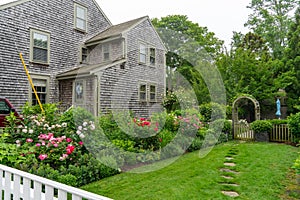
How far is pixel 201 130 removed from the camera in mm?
9422

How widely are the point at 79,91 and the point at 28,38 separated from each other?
331 cm

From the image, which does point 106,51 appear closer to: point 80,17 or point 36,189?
point 80,17

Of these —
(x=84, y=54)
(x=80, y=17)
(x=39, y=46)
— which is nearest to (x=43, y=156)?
(x=39, y=46)

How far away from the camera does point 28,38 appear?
10664mm

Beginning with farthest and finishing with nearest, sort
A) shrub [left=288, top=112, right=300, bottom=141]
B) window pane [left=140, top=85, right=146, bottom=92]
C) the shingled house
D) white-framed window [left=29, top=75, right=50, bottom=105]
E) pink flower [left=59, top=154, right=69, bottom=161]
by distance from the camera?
window pane [left=140, top=85, right=146, bottom=92] < white-framed window [left=29, top=75, right=50, bottom=105] < the shingled house < shrub [left=288, top=112, right=300, bottom=141] < pink flower [left=59, top=154, right=69, bottom=161]

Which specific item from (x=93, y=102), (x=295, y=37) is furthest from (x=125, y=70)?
(x=295, y=37)

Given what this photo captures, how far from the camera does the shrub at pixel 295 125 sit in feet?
29.8

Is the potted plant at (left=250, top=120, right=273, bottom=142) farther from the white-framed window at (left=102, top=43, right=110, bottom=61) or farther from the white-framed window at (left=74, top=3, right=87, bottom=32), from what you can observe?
the white-framed window at (left=74, top=3, right=87, bottom=32)

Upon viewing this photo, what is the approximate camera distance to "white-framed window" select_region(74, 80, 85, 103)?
36.9ft

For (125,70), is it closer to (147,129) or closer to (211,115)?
(211,115)

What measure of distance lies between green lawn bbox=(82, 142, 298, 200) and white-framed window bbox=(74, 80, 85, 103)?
22.2 ft

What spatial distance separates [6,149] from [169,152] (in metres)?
4.21

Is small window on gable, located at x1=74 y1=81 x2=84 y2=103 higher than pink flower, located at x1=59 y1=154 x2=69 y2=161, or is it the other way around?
small window on gable, located at x1=74 y1=81 x2=84 y2=103

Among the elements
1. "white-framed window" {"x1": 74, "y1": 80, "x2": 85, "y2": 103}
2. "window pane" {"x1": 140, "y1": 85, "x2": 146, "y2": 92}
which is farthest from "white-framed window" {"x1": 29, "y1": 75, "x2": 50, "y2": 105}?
"window pane" {"x1": 140, "y1": 85, "x2": 146, "y2": 92}
